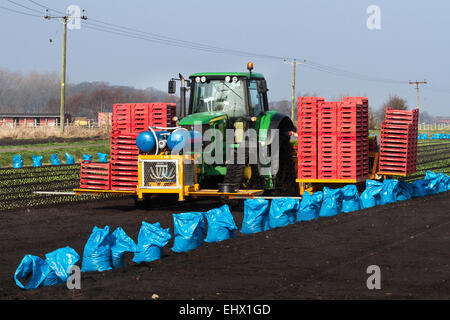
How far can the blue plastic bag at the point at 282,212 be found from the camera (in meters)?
12.5

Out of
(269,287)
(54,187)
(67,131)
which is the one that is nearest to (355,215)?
(269,287)

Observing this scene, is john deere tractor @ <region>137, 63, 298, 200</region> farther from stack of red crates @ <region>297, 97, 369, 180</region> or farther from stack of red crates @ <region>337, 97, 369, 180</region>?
stack of red crates @ <region>337, 97, 369, 180</region>

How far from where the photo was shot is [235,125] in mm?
15227

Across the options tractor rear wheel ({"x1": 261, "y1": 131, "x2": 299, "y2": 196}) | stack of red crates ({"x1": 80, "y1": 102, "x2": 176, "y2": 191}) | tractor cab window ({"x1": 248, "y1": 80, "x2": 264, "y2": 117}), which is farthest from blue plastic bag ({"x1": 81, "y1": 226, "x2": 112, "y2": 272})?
tractor rear wheel ({"x1": 261, "y1": 131, "x2": 299, "y2": 196})

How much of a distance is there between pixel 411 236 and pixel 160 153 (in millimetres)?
5584

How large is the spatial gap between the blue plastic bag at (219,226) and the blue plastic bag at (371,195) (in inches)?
211

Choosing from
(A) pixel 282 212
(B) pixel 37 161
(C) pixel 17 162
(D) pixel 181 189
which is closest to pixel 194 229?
(A) pixel 282 212

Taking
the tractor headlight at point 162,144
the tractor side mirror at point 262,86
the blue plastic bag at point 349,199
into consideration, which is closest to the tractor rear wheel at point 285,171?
the tractor side mirror at point 262,86

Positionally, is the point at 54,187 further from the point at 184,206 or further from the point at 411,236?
the point at 411,236

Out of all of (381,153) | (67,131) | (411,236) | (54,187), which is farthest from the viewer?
(67,131)

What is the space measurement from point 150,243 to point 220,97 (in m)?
6.86

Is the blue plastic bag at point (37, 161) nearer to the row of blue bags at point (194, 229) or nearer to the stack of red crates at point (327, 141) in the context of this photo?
the stack of red crates at point (327, 141)

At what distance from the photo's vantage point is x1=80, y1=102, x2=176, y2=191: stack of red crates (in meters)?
14.6

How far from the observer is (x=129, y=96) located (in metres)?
163
